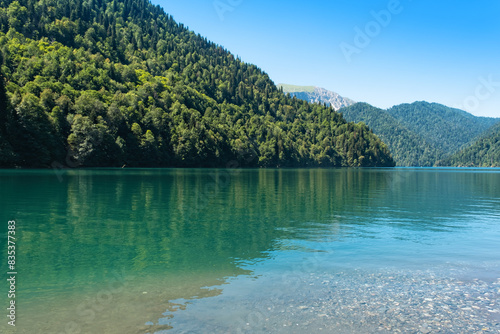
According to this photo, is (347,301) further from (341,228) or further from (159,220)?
(159,220)

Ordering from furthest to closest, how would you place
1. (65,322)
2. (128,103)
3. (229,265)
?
1. (128,103)
2. (229,265)
3. (65,322)

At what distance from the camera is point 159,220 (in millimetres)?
27938

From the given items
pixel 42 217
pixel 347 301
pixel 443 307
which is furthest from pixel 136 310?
Result: pixel 42 217

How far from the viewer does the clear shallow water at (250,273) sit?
10.8 metres

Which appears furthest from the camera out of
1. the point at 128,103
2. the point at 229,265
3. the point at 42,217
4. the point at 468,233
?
the point at 128,103

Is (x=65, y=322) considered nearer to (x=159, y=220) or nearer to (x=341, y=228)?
(x=159, y=220)

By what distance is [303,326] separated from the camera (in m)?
10.4

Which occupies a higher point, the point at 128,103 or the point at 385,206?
the point at 128,103

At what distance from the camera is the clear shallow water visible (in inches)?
424

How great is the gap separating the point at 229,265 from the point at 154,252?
4.35 metres

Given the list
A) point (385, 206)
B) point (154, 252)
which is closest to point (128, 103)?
point (385, 206)

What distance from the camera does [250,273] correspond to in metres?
15.2

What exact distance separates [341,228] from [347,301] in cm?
1442

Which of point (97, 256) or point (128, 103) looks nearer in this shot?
point (97, 256)
